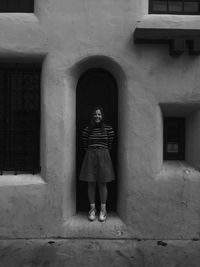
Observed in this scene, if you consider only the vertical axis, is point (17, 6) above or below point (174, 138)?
above

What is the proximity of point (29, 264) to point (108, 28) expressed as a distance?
141 inches

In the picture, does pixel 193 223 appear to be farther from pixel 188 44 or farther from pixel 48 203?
pixel 188 44

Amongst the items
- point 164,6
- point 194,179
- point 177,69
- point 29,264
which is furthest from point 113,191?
point 164,6

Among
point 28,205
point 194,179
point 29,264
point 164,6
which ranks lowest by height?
point 29,264

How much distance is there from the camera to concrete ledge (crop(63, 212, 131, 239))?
450 cm

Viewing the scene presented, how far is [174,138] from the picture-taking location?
491cm

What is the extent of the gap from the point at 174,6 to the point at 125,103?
1.84 meters

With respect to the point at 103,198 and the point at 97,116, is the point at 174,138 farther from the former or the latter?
the point at 103,198

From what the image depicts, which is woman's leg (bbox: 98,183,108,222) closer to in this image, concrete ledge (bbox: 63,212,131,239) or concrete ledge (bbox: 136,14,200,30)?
concrete ledge (bbox: 63,212,131,239)

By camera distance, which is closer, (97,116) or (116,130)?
(97,116)

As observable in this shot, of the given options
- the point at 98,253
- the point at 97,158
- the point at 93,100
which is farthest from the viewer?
the point at 93,100

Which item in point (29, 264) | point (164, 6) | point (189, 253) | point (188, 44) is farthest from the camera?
point (164, 6)

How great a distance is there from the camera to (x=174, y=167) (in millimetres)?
4691

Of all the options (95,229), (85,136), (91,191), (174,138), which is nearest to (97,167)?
(91,191)
